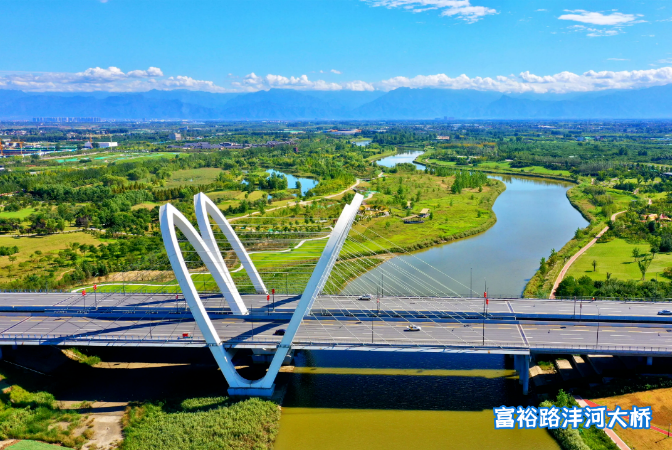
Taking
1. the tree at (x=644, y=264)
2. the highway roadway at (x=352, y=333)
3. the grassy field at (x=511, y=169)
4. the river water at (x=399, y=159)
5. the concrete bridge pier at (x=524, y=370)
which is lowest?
the concrete bridge pier at (x=524, y=370)

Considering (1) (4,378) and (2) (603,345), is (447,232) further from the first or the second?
(1) (4,378)

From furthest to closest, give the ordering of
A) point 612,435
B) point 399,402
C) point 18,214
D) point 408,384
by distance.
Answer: point 18,214
point 408,384
point 399,402
point 612,435

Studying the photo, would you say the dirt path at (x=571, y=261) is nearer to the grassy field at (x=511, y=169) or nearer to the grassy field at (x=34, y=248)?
the grassy field at (x=34, y=248)

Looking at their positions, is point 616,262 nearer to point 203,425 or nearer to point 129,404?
point 203,425

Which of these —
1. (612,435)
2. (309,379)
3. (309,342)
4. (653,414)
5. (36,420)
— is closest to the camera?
(612,435)

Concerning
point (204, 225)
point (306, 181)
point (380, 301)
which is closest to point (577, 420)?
point (380, 301)

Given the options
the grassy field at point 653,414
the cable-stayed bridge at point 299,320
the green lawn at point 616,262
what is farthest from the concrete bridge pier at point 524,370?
the green lawn at point 616,262

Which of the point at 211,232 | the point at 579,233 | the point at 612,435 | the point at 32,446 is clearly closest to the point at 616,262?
the point at 579,233

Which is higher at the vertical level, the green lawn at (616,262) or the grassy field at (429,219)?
the grassy field at (429,219)
